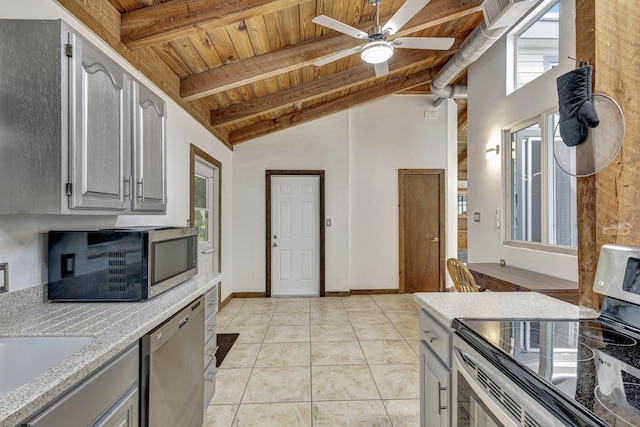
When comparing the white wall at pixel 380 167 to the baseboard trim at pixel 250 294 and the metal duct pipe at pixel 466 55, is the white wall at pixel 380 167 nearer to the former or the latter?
the metal duct pipe at pixel 466 55

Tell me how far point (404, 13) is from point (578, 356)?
2143 mm

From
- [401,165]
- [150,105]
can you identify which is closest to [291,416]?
[150,105]

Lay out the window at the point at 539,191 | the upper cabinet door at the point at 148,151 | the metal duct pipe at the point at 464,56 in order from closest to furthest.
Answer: the upper cabinet door at the point at 148,151 < the window at the point at 539,191 < the metal duct pipe at the point at 464,56

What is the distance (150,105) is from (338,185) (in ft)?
11.3

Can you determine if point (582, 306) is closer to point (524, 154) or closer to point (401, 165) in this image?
point (524, 154)

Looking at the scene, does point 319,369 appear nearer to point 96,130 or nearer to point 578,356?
point 578,356

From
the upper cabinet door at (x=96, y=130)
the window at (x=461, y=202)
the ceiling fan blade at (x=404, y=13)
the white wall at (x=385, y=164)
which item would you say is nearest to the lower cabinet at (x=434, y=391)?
the upper cabinet door at (x=96, y=130)

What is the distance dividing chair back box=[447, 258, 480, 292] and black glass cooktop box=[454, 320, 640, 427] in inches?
56.7

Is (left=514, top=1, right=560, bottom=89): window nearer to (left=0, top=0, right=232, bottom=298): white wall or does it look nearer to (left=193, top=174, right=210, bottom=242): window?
(left=0, top=0, right=232, bottom=298): white wall

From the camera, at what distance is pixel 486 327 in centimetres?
117

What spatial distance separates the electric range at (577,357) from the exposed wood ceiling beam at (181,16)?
2223mm

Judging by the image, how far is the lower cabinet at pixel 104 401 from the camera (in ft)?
2.78

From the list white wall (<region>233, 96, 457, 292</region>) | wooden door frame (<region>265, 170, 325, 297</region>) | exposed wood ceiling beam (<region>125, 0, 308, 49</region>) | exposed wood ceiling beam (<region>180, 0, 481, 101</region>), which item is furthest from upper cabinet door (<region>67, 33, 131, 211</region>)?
white wall (<region>233, 96, 457, 292</region>)

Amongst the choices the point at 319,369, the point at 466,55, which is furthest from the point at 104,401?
the point at 466,55
